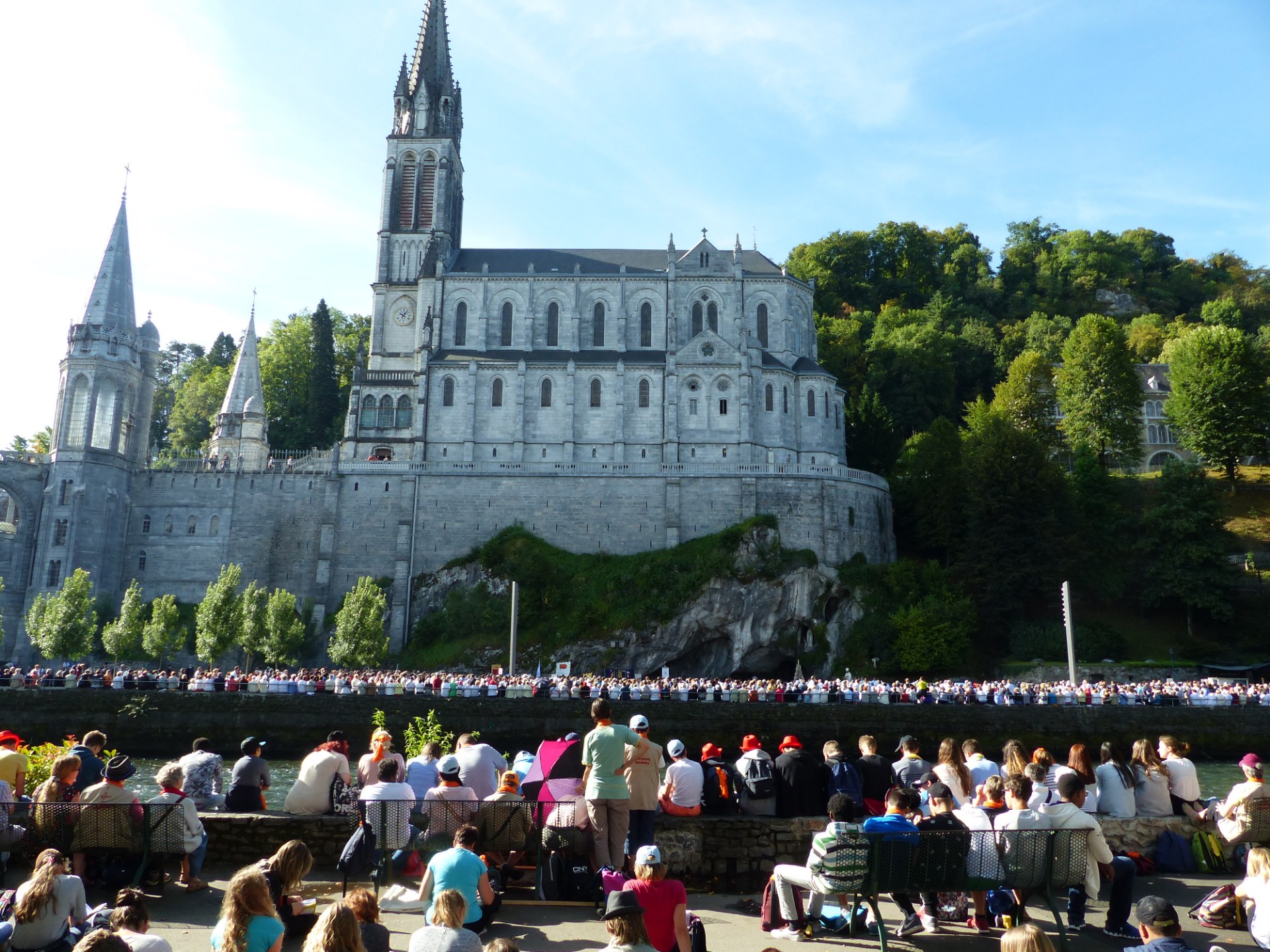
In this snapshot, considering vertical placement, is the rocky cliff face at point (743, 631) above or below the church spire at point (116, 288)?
below

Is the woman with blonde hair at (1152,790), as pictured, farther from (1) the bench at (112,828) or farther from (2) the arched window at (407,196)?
(2) the arched window at (407,196)

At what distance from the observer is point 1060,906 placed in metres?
9.72

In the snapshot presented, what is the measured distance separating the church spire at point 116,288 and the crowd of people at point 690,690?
23.3m

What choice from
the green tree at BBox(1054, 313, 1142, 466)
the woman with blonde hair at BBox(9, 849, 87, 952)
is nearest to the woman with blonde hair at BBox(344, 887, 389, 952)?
the woman with blonde hair at BBox(9, 849, 87, 952)

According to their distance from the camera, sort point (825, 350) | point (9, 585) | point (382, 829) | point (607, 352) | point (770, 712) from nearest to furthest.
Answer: point (382, 829), point (770, 712), point (9, 585), point (607, 352), point (825, 350)

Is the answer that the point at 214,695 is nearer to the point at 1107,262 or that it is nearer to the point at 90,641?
→ the point at 90,641

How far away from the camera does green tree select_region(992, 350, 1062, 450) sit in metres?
57.6

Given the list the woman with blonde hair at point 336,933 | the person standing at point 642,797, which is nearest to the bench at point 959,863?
the person standing at point 642,797

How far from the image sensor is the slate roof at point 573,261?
59.8 metres

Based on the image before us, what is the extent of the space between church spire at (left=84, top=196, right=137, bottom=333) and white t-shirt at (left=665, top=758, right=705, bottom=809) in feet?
167

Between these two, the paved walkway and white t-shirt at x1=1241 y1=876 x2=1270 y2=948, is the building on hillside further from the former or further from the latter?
white t-shirt at x1=1241 y1=876 x2=1270 y2=948

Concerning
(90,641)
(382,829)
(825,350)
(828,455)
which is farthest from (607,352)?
(382,829)

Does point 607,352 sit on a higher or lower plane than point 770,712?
higher

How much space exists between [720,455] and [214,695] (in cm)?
2892
